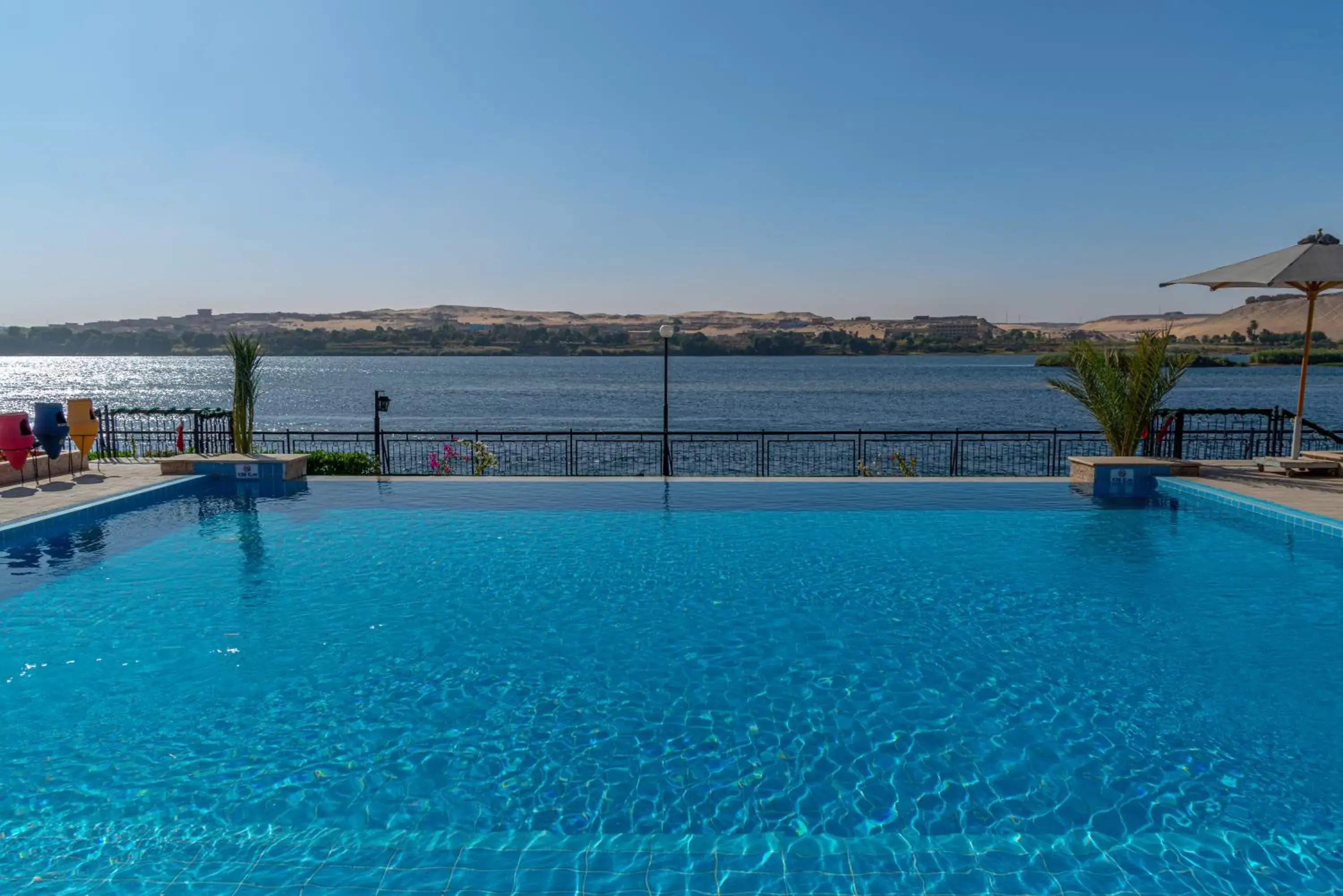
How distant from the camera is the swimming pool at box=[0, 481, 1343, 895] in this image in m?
4.19

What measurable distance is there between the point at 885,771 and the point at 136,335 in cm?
17456

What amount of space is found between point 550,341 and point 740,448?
326 ft

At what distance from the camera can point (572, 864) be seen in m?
4.12

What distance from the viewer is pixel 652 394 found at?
272 ft

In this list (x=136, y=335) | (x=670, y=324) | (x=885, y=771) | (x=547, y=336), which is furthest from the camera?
(x=136, y=335)

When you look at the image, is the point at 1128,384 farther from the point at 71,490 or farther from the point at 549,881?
the point at 71,490

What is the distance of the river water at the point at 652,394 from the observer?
56906 millimetres

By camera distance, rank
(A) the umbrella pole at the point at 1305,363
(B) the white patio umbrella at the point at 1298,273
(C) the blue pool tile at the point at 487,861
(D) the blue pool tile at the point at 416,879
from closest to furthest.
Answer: (D) the blue pool tile at the point at 416,879 < (C) the blue pool tile at the point at 487,861 < (B) the white patio umbrella at the point at 1298,273 < (A) the umbrella pole at the point at 1305,363

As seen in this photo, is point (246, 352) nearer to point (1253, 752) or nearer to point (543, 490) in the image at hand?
point (543, 490)

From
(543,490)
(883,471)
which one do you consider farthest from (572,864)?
(883,471)

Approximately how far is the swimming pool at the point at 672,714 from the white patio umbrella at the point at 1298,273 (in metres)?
3.86

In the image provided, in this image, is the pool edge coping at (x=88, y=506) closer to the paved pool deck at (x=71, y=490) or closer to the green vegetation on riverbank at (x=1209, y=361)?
the paved pool deck at (x=71, y=490)

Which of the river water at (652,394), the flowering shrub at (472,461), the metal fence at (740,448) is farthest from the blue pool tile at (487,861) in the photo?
the river water at (652,394)

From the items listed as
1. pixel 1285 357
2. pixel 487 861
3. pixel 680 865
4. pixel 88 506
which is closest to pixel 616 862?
pixel 680 865
